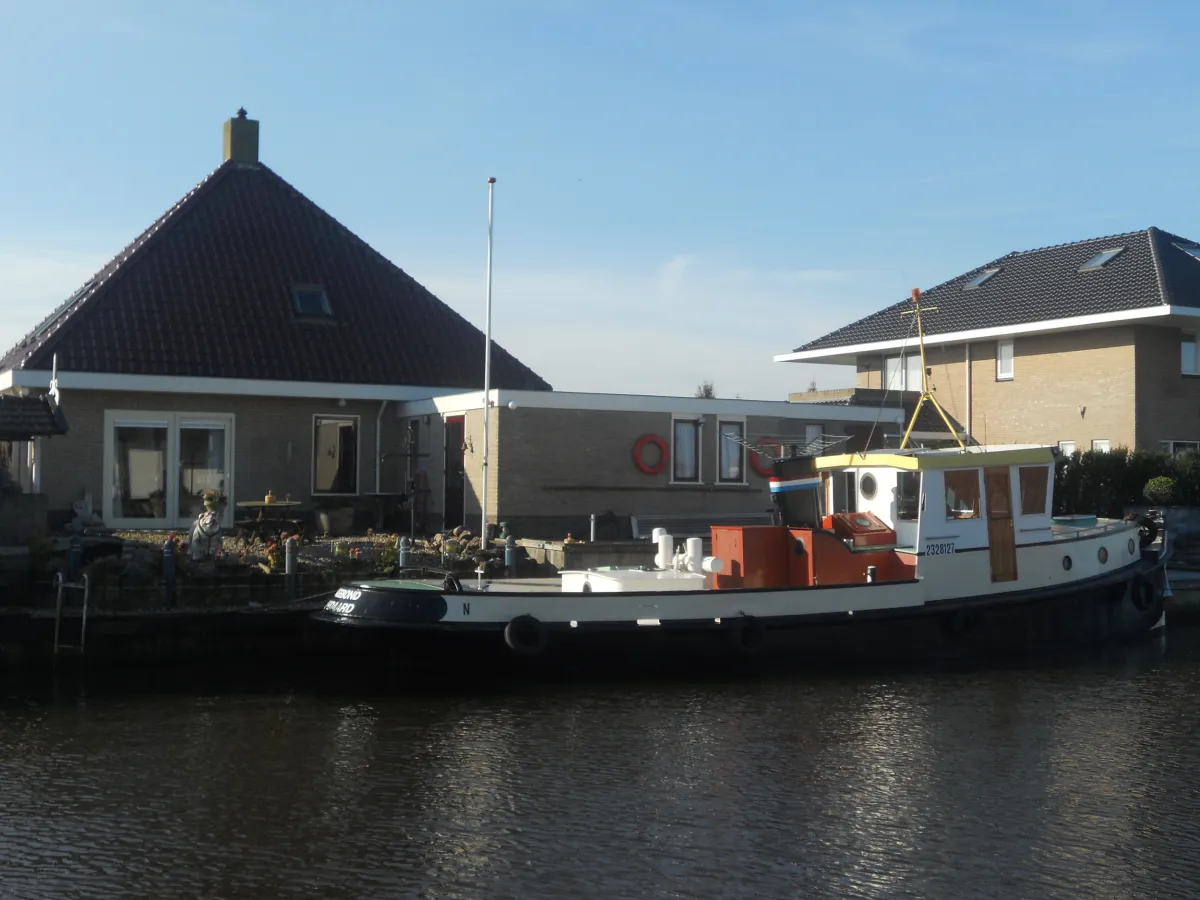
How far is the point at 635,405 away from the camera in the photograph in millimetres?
22078

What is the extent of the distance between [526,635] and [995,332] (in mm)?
18002

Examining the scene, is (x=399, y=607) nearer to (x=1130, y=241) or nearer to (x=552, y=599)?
(x=552, y=599)

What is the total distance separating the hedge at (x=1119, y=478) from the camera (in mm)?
24812

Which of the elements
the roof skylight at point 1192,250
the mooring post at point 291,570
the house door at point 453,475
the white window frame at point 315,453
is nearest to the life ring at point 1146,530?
the house door at point 453,475

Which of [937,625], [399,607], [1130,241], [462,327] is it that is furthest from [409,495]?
[1130,241]

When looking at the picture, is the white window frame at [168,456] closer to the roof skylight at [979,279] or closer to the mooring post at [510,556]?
the mooring post at [510,556]

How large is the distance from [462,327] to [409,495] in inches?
171

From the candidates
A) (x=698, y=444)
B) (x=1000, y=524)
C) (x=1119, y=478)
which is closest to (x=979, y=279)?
(x=1119, y=478)

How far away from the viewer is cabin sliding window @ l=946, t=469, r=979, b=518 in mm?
16734

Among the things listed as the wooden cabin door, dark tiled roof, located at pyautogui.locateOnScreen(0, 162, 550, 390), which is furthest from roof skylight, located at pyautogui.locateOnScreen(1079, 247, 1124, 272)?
the wooden cabin door

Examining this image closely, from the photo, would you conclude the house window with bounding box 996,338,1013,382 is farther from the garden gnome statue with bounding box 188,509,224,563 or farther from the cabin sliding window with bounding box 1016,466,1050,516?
the garden gnome statue with bounding box 188,509,224,563

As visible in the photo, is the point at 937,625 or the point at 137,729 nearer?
the point at 137,729

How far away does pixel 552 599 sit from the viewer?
15102 millimetres

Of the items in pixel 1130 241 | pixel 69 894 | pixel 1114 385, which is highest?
pixel 1130 241
